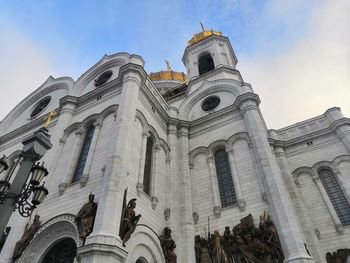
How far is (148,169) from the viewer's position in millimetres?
15078

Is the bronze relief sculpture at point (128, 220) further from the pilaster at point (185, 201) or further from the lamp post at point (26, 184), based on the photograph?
the lamp post at point (26, 184)

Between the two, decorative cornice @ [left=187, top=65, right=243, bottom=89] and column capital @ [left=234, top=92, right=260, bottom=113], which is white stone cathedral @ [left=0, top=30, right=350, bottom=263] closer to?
column capital @ [left=234, top=92, right=260, bottom=113]

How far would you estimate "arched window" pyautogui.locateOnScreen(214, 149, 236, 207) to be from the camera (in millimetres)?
15188

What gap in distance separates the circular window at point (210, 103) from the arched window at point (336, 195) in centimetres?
841

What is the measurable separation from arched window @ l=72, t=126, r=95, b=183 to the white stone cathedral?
2.8 inches

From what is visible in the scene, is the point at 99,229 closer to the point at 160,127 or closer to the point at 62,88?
the point at 160,127

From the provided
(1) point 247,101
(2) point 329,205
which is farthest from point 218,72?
(2) point 329,205

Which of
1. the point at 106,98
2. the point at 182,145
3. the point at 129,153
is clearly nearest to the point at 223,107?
the point at 182,145

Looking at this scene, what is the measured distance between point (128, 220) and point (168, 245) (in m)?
3.07

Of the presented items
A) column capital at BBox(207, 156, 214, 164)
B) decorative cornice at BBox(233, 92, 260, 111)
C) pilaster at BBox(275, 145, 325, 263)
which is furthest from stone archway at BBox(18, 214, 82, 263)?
decorative cornice at BBox(233, 92, 260, 111)

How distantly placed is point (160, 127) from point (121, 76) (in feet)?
13.3

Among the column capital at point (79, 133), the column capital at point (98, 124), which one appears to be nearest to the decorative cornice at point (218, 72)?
the column capital at point (98, 124)

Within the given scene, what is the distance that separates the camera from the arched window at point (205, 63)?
28.0m

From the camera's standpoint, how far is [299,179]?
17.1 meters
